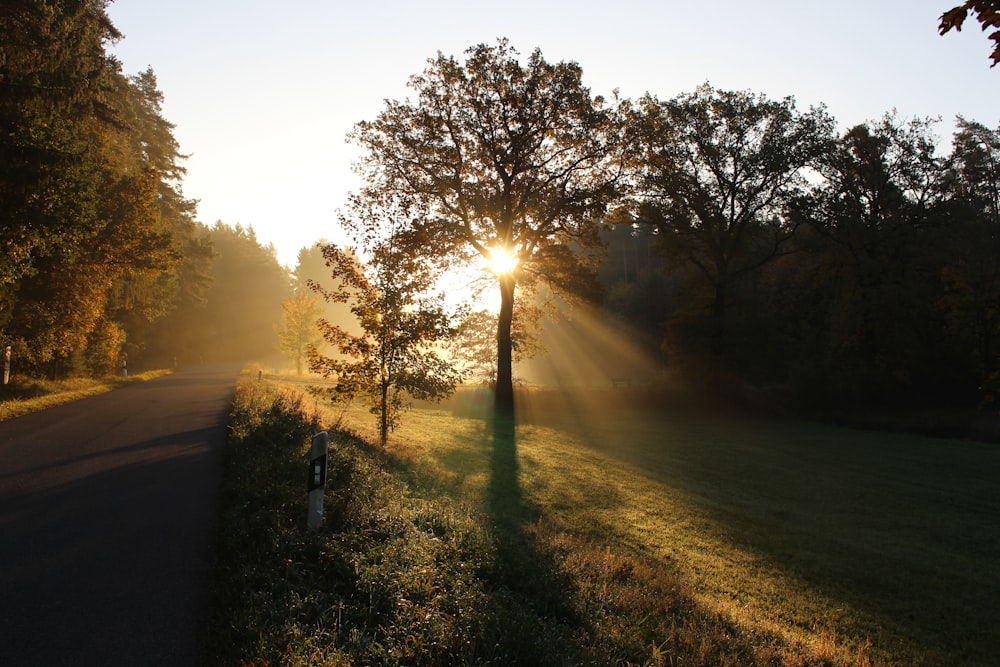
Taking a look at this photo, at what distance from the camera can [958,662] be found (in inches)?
247

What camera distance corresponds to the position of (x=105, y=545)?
5.77 metres

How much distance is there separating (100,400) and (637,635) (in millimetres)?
19776

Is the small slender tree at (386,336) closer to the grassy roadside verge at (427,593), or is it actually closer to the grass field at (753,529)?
the grass field at (753,529)

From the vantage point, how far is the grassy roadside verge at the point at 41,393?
1470cm

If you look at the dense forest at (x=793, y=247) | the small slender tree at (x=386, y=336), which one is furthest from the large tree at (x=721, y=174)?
the small slender tree at (x=386, y=336)

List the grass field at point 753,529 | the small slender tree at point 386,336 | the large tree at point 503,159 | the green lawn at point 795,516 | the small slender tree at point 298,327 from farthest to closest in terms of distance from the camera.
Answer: the small slender tree at point 298,327, the large tree at point 503,159, the small slender tree at point 386,336, the green lawn at point 795,516, the grass field at point 753,529

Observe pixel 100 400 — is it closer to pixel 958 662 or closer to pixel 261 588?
pixel 261 588

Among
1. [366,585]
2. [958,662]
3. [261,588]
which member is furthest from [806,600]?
[261,588]

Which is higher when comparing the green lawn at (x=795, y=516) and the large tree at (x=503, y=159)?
the large tree at (x=503, y=159)

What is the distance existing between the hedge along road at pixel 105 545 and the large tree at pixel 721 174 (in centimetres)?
2840

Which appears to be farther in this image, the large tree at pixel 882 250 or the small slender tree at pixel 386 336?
the large tree at pixel 882 250

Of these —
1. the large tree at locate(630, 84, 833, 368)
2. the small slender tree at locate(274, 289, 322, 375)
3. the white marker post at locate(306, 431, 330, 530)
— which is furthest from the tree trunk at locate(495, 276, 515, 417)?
the small slender tree at locate(274, 289, 322, 375)

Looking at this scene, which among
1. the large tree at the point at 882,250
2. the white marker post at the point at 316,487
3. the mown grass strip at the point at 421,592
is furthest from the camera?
the large tree at the point at 882,250

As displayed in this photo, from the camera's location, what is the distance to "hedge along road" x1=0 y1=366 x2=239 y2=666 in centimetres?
400
